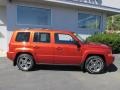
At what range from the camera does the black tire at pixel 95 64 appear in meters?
11.4

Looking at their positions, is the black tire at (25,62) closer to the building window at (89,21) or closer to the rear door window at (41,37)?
the rear door window at (41,37)

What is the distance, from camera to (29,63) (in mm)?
11680

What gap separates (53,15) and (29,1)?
1.92 m

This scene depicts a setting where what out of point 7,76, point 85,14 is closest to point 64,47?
point 7,76

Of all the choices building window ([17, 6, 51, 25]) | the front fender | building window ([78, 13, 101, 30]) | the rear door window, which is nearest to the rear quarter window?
the rear door window

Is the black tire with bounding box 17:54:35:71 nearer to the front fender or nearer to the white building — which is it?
the front fender

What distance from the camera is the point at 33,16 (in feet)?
55.9

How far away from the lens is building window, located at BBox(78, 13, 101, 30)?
1927 centimetres

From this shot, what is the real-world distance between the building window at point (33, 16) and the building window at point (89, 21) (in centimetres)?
261

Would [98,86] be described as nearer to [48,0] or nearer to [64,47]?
[64,47]

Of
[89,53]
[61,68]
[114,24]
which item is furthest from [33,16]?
[114,24]

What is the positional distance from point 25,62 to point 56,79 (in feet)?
6.44

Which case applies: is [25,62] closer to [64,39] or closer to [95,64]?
[64,39]

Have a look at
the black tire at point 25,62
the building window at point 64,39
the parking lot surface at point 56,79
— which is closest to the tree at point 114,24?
the parking lot surface at point 56,79
